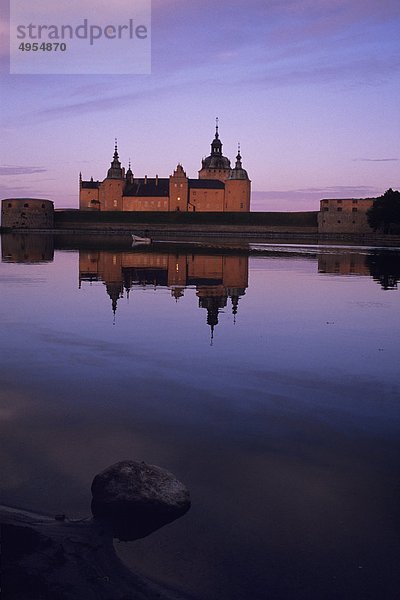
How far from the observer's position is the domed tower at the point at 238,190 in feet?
433

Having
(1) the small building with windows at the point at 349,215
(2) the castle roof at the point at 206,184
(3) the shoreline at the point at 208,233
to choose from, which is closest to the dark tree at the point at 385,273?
(3) the shoreline at the point at 208,233

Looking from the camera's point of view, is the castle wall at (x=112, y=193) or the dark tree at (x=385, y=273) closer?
the dark tree at (x=385, y=273)

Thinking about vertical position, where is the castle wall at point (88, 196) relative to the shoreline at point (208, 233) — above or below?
above

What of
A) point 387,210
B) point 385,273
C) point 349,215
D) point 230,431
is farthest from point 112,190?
point 230,431

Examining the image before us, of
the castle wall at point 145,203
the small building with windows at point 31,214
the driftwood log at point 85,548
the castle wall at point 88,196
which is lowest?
the driftwood log at point 85,548

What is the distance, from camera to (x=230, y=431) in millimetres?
7957

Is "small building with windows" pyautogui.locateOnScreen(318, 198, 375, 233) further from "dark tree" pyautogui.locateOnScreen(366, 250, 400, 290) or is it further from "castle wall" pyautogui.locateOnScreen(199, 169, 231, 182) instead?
"dark tree" pyautogui.locateOnScreen(366, 250, 400, 290)

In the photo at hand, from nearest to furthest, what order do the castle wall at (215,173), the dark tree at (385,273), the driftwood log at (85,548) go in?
the driftwood log at (85,548) → the dark tree at (385,273) → the castle wall at (215,173)

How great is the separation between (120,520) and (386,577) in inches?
93.5

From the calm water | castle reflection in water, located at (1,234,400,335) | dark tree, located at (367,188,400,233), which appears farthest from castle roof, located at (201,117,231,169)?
the calm water

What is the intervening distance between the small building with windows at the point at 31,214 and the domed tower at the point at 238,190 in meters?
38.4

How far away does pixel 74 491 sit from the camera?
248 inches

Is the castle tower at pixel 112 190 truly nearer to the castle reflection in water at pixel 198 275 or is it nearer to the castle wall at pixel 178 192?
the castle wall at pixel 178 192

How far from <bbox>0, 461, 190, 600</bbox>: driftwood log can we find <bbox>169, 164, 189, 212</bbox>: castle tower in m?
128
